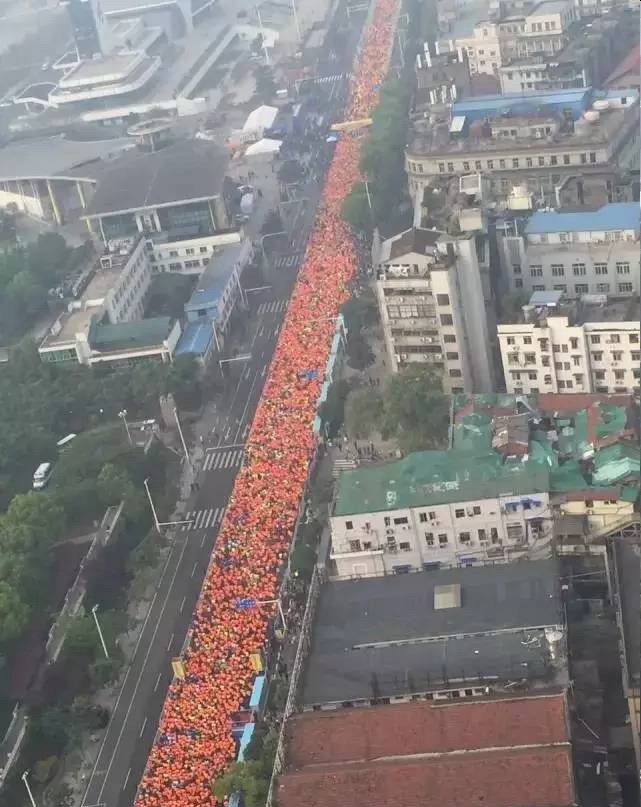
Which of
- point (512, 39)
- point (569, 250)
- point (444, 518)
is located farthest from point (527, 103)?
point (444, 518)

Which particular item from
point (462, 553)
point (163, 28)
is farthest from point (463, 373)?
point (163, 28)

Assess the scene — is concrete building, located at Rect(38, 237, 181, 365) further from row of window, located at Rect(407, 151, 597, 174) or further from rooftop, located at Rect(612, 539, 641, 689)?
rooftop, located at Rect(612, 539, 641, 689)

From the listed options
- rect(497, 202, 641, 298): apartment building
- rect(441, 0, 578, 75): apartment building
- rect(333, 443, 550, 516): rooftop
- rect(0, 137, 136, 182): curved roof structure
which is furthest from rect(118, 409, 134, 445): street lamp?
rect(441, 0, 578, 75): apartment building

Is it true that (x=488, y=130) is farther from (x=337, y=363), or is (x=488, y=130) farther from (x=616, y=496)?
(x=616, y=496)

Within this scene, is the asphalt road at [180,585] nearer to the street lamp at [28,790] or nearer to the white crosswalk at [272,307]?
the white crosswalk at [272,307]

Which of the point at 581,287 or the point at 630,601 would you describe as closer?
the point at 630,601

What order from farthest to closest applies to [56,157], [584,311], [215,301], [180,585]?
[56,157], [215,301], [584,311], [180,585]

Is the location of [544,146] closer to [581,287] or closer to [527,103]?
[527,103]
